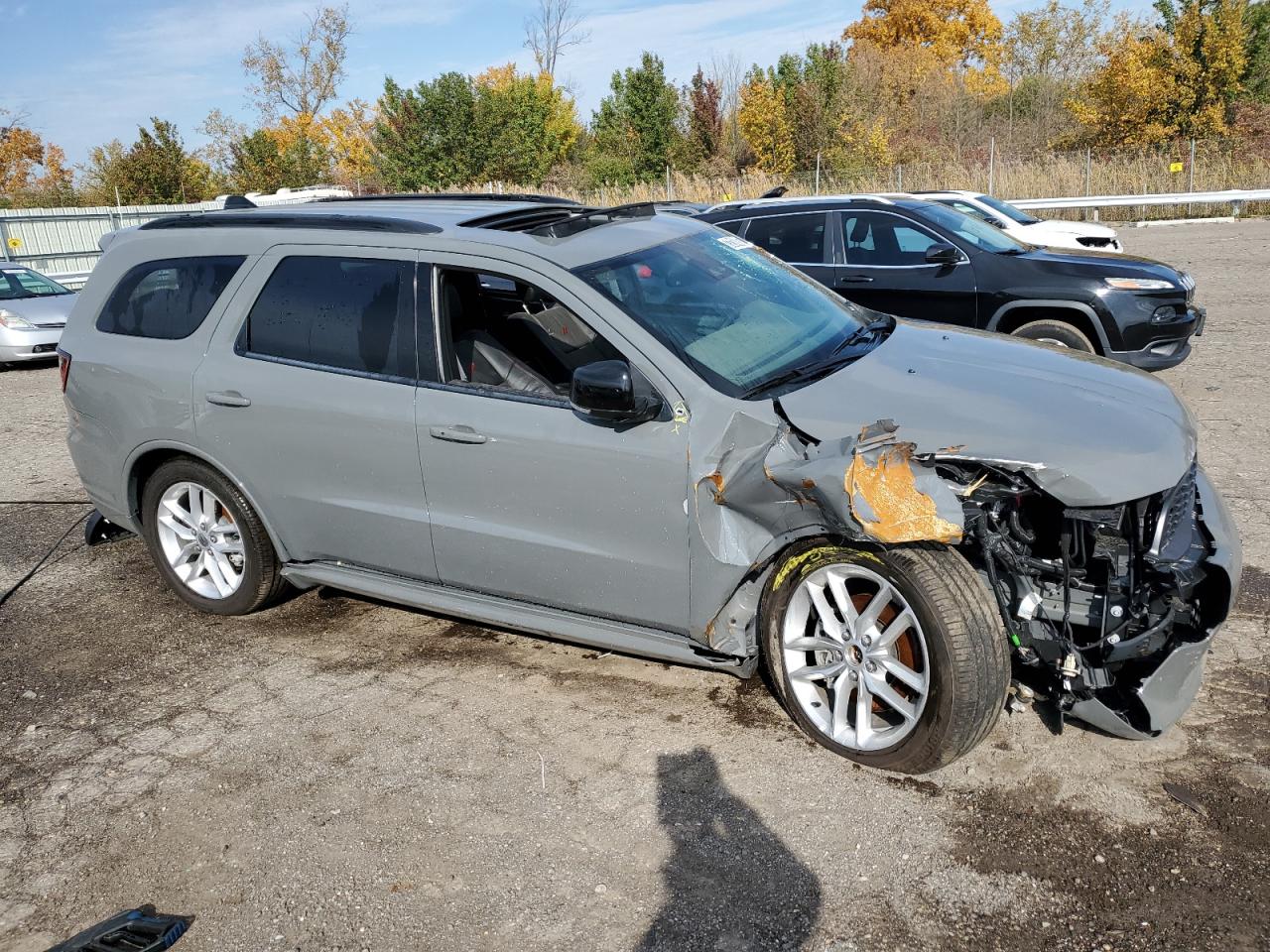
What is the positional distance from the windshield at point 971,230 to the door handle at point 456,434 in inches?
231

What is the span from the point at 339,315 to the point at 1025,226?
11015mm

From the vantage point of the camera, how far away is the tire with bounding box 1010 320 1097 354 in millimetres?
8113

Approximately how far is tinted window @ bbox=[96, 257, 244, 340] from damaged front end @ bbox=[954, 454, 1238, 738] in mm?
3389

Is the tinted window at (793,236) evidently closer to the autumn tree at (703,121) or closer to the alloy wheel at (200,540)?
the alloy wheel at (200,540)

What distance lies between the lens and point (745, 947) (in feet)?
9.20

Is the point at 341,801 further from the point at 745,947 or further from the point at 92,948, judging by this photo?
the point at 745,947

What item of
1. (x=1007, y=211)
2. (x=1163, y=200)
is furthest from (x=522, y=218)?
(x=1163, y=200)

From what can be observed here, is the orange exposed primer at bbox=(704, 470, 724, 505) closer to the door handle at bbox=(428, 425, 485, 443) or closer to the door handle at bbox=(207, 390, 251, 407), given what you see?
the door handle at bbox=(428, 425, 485, 443)

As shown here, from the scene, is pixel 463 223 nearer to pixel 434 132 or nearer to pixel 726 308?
pixel 726 308

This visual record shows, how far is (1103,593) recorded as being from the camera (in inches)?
129

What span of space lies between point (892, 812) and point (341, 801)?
6.08 feet

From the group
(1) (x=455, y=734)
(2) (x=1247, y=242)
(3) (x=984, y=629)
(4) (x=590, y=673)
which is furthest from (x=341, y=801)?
(2) (x=1247, y=242)

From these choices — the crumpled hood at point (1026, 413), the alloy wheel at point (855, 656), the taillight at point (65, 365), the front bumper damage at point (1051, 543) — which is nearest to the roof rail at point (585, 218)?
the crumpled hood at point (1026, 413)

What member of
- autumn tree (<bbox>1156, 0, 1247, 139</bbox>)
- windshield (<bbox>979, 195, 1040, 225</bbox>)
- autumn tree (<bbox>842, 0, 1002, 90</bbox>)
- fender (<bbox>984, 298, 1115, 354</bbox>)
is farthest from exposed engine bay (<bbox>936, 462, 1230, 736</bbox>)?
autumn tree (<bbox>842, 0, 1002, 90</bbox>)
